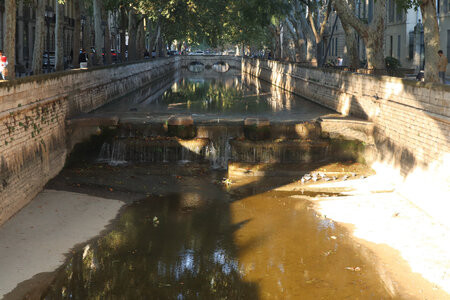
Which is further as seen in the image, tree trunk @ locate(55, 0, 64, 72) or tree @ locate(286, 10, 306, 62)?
tree @ locate(286, 10, 306, 62)

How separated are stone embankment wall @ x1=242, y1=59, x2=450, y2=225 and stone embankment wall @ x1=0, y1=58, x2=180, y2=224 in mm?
9505

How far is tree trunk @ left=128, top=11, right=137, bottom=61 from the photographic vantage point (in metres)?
49.0

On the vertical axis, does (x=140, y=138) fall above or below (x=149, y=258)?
above

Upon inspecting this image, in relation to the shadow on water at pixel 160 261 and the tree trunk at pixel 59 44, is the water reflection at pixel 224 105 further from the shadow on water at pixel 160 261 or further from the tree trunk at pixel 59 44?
the shadow on water at pixel 160 261

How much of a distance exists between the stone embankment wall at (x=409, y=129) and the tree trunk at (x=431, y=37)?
3.66 ft

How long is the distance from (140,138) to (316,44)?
20.8 meters

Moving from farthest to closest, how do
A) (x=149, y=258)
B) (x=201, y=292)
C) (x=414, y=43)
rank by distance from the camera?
(x=414, y=43) < (x=149, y=258) < (x=201, y=292)

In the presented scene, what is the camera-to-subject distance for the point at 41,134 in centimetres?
1933

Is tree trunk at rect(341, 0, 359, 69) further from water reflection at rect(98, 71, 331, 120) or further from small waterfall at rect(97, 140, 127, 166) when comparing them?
small waterfall at rect(97, 140, 127, 166)

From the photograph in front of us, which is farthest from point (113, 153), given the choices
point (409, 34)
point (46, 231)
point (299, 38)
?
point (409, 34)

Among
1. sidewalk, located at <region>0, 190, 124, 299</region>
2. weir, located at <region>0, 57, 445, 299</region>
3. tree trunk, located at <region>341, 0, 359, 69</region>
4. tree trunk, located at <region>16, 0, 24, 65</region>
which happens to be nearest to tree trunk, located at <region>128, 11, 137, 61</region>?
tree trunk, located at <region>16, 0, 24, 65</region>

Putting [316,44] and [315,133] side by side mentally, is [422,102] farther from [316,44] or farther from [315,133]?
[316,44]

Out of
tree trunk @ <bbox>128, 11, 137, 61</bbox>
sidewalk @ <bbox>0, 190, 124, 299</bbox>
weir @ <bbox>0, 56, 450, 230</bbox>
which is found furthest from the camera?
tree trunk @ <bbox>128, 11, 137, 61</bbox>

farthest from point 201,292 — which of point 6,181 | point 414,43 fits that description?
point 414,43
